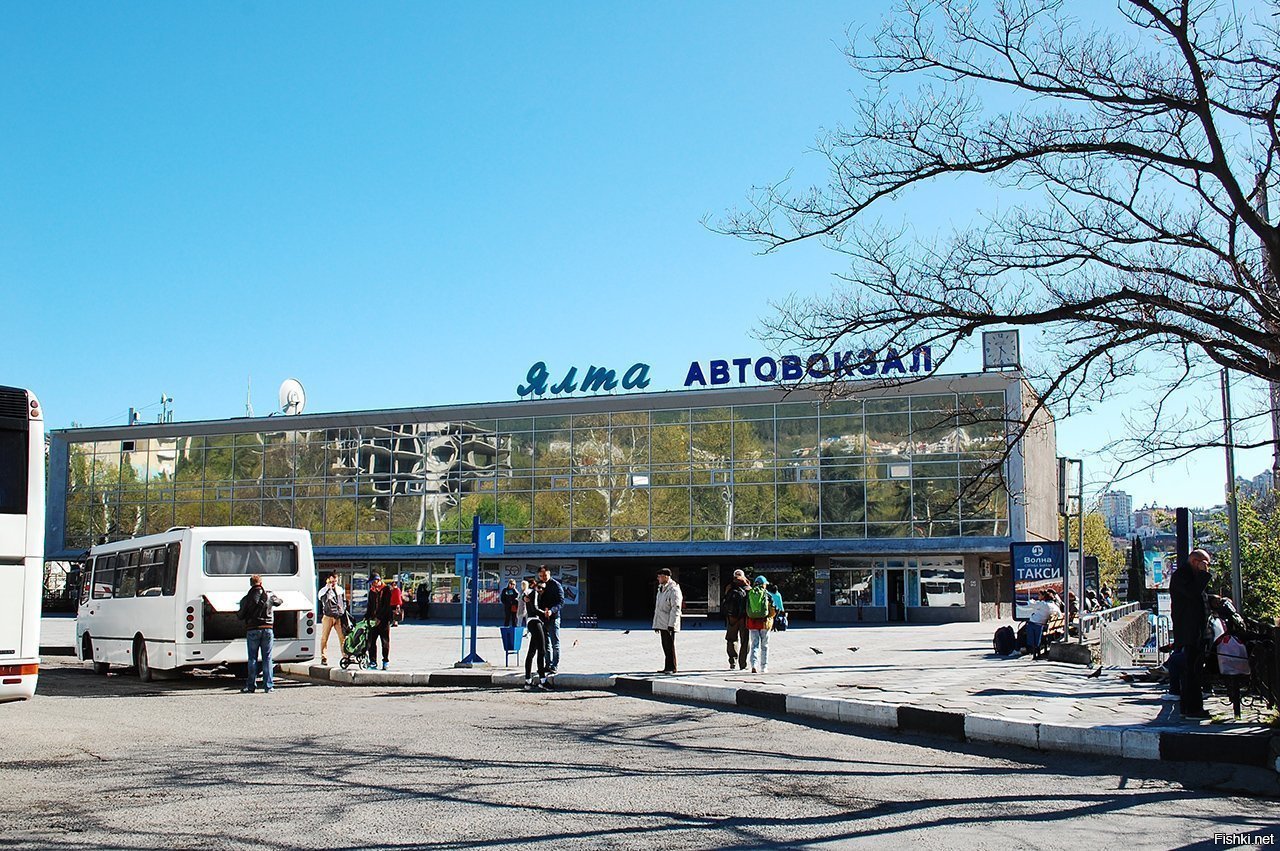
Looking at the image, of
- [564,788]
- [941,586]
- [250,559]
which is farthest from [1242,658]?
[941,586]

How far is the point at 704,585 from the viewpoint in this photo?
50125mm

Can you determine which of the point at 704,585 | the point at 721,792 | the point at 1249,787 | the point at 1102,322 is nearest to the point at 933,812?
the point at 721,792

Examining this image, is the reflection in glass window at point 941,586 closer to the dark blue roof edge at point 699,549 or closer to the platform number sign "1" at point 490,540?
the dark blue roof edge at point 699,549

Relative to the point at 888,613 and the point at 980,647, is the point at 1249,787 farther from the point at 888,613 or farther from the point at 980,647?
the point at 888,613

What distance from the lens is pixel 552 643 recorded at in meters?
16.7

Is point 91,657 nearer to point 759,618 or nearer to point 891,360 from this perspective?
point 759,618

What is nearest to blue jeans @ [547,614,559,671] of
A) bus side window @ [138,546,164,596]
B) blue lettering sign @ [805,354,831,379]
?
blue lettering sign @ [805,354,831,379]

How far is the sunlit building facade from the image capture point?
4388 cm

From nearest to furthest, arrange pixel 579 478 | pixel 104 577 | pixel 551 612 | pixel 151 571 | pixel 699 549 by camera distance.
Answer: pixel 551 612 → pixel 151 571 → pixel 104 577 → pixel 699 549 → pixel 579 478

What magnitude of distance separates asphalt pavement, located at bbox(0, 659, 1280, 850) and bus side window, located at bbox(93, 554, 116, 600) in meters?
8.53

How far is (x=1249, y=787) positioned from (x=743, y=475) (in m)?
38.2

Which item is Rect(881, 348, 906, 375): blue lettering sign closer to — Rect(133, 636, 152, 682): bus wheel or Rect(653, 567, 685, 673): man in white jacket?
Rect(653, 567, 685, 673): man in white jacket

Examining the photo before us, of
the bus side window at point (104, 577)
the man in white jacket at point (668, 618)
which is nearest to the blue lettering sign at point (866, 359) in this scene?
the man in white jacket at point (668, 618)

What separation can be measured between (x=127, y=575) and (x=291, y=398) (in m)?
37.7
